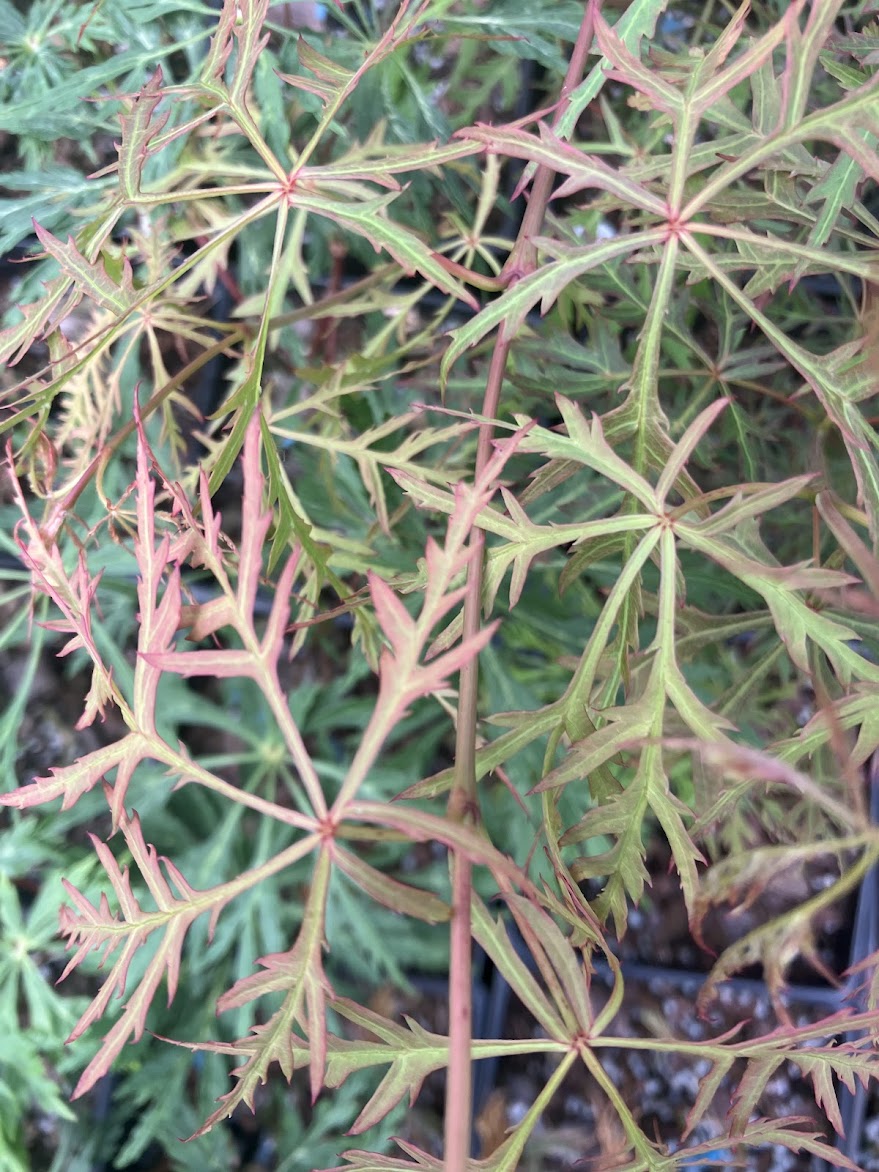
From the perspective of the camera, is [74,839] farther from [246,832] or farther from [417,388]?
[417,388]

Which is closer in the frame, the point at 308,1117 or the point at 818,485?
the point at 818,485

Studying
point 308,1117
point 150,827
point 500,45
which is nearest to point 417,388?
point 500,45

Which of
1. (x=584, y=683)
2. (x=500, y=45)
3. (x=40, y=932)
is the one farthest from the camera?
(x=40, y=932)

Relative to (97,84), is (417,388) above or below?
below

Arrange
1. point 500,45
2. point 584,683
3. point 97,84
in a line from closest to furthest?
point 584,683 → point 97,84 → point 500,45

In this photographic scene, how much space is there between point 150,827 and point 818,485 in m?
1.04

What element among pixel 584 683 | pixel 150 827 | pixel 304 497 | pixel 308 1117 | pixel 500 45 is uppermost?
pixel 500 45

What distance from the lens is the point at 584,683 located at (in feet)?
1.73

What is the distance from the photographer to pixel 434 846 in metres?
1.47

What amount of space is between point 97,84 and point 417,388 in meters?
0.49

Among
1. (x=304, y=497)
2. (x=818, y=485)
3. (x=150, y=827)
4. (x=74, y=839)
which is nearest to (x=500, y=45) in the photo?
(x=304, y=497)

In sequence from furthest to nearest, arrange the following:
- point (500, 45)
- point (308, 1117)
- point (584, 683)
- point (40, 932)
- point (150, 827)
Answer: point (308, 1117), point (150, 827), point (40, 932), point (500, 45), point (584, 683)

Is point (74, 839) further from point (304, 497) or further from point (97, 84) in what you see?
point (97, 84)

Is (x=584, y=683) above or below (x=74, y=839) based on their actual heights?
above
